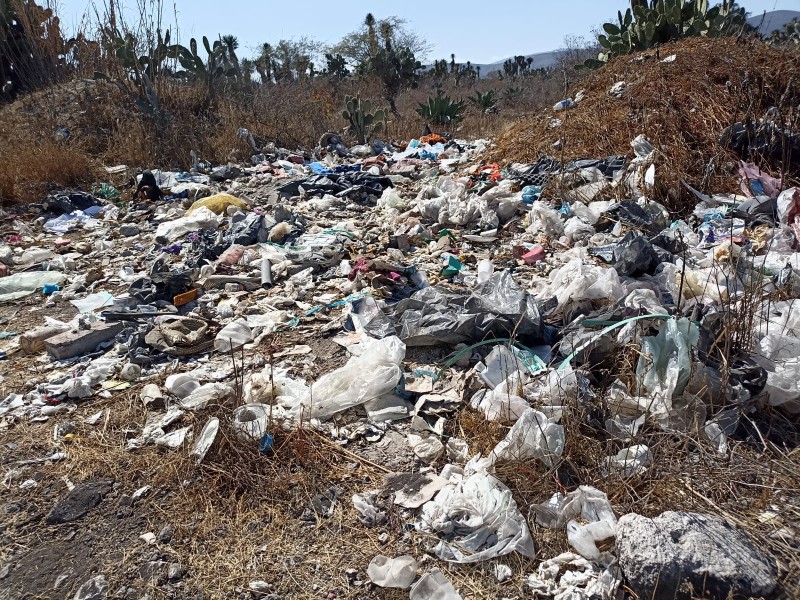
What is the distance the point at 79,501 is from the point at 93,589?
0.47 metres

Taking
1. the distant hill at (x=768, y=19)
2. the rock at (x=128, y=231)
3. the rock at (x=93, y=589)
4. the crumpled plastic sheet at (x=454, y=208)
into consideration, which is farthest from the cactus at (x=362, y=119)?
the rock at (x=93, y=589)

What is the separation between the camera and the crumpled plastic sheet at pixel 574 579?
1.57 metres

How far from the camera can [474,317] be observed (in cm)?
278

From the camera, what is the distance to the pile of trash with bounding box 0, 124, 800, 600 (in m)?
1.91

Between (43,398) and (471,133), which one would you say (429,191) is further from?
(471,133)

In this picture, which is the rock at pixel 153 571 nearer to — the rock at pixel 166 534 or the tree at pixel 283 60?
the rock at pixel 166 534

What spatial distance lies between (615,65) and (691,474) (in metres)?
6.71

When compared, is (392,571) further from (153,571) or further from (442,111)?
(442,111)

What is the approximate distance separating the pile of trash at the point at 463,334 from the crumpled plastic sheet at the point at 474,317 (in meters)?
0.01

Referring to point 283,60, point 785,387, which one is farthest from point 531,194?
point 283,60

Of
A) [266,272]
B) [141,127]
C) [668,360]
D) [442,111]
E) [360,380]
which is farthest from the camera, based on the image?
[442,111]

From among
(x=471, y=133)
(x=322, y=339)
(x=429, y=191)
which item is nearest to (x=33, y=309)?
(x=322, y=339)

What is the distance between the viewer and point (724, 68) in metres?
5.50

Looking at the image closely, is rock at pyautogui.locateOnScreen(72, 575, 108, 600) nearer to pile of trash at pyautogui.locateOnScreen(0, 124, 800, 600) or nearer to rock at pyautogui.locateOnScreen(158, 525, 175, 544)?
rock at pyautogui.locateOnScreen(158, 525, 175, 544)
